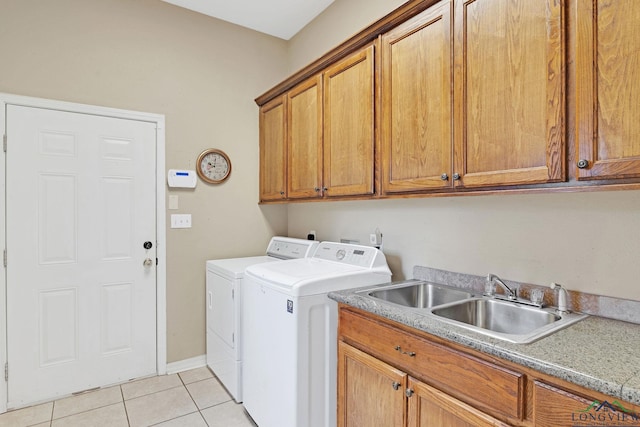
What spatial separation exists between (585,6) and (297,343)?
1.76 metres

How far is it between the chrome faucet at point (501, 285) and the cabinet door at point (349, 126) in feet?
2.45

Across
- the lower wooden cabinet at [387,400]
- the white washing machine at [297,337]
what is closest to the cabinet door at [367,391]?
the lower wooden cabinet at [387,400]

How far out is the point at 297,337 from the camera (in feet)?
5.65

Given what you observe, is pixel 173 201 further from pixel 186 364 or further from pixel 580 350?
pixel 580 350

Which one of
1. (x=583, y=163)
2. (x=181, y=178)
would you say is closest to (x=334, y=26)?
(x=181, y=178)

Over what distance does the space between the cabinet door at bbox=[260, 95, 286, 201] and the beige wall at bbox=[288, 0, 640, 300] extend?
62cm

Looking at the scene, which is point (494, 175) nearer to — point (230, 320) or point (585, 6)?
point (585, 6)

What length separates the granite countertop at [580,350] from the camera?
0.85 meters

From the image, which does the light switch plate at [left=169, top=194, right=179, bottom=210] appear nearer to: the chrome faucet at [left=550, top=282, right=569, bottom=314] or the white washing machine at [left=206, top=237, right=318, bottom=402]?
the white washing machine at [left=206, top=237, right=318, bottom=402]

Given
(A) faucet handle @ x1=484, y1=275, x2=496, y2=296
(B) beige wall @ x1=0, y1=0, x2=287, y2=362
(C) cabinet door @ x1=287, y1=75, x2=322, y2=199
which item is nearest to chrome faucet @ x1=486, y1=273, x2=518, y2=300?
(A) faucet handle @ x1=484, y1=275, x2=496, y2=296

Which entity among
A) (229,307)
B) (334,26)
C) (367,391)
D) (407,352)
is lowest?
(367,391)

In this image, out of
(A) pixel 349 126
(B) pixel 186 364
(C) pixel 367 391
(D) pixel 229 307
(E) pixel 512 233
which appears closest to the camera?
(C) pixel 367 391

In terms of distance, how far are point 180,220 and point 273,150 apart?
979 mm

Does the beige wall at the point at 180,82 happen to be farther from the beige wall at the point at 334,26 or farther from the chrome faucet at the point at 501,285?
the chrome faucet at the point at 501,285
